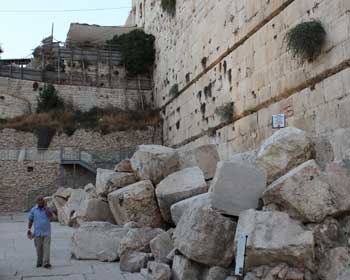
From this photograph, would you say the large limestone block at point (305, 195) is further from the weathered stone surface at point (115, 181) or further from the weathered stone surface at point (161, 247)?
the weathered stone surface at point (115, 181)

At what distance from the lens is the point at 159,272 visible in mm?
5098

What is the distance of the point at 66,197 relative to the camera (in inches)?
606

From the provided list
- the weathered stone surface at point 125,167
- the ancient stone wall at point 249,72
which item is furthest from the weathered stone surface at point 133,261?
the ancient stone wall at point 249,72

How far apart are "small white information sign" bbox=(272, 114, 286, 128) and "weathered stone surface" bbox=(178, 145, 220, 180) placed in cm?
191

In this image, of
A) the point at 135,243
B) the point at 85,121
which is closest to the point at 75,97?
the point at 85,121

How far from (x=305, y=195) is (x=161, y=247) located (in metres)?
2.18

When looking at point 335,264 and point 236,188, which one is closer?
point 335,264

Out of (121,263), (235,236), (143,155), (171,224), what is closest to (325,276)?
(235,236)

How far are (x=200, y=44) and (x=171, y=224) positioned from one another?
366 inches

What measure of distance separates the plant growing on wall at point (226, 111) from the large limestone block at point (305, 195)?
320 inches

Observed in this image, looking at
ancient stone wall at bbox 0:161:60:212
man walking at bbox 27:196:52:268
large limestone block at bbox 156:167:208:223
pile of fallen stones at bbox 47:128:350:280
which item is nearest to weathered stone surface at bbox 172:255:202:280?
pile of fallen stones at bbox 47:128:350:280

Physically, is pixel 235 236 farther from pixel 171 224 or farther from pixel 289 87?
pixel 289 87

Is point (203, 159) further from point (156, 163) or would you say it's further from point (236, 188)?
point (236, 188)

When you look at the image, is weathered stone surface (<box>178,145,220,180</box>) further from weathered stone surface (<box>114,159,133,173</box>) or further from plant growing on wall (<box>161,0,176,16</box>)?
plant growing on wall (<box>161,0,176,16</box>)
